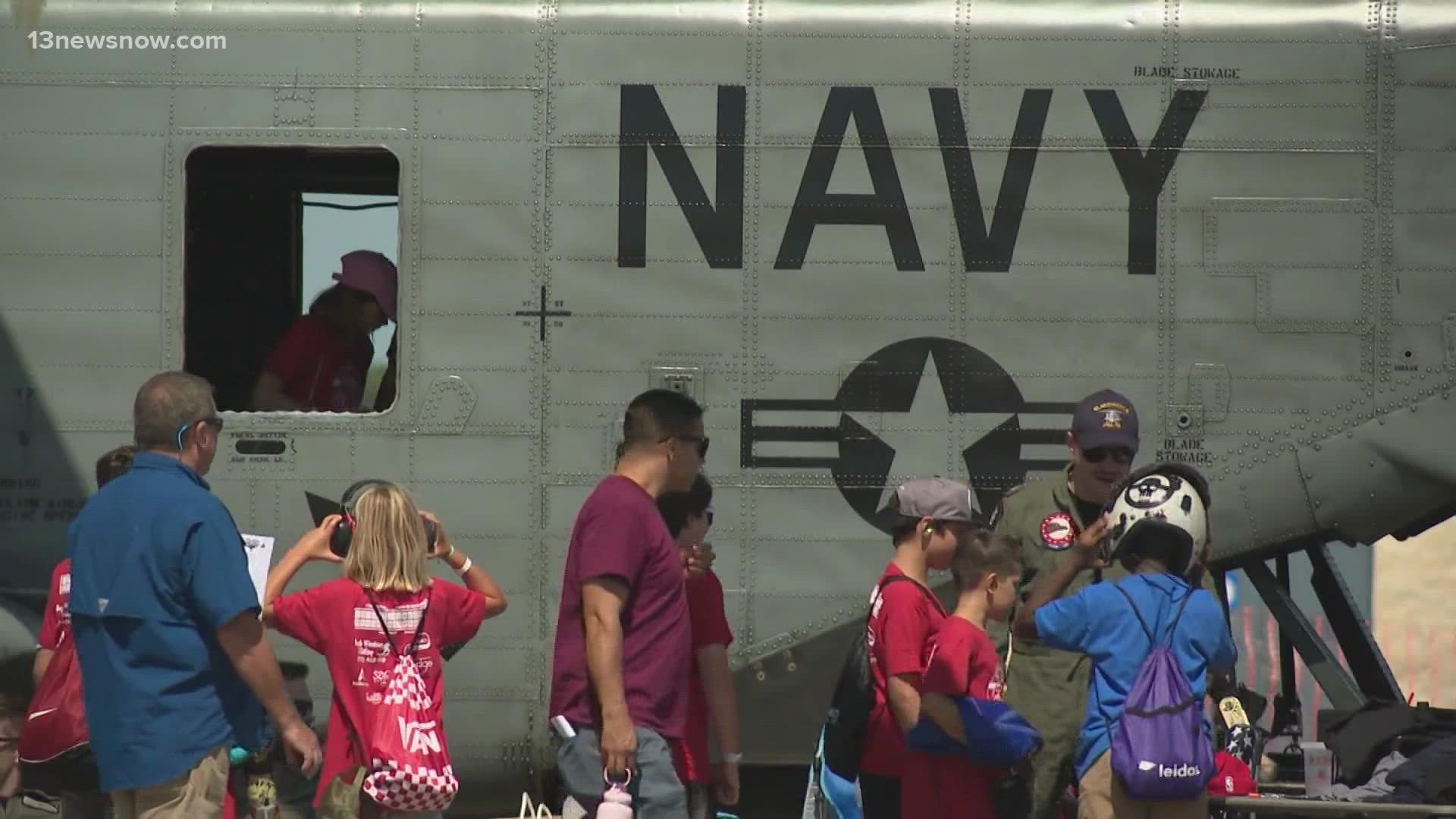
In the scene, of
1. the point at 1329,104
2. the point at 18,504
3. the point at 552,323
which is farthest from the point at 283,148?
the point at 1329,104

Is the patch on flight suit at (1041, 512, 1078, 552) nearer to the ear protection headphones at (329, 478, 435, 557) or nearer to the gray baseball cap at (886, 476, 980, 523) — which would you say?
the gray baseball cap at (886, 476, 980, 523)

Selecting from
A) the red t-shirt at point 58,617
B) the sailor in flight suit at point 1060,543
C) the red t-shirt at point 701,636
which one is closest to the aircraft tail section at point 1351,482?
the sailor in flight suit at point 1060,543

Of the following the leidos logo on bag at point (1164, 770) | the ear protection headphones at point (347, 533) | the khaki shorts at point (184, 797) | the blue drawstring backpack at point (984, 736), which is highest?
the ear protection headphones at point (347, 533)

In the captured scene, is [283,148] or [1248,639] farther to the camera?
[1248,639]

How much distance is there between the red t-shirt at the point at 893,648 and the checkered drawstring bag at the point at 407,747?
1.25 metres

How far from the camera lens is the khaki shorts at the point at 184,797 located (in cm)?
469

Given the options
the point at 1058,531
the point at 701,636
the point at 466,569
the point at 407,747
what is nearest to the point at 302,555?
the point at 466,569

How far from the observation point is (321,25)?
23.3 feet

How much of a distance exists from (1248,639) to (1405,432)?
797 cm

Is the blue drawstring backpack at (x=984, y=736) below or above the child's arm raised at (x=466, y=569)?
below

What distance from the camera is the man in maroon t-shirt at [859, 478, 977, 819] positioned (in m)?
4.99

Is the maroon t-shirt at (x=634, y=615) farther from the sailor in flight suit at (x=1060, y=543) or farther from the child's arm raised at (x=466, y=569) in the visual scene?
the sailor in flight suit at (x=1060, y=543)

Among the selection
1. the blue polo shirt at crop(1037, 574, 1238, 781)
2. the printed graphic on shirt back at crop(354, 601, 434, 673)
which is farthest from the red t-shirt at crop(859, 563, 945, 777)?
the printed graphic on shirt back at crop(354, 601, 434, 673)

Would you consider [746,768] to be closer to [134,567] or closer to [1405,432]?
[1405,432]
